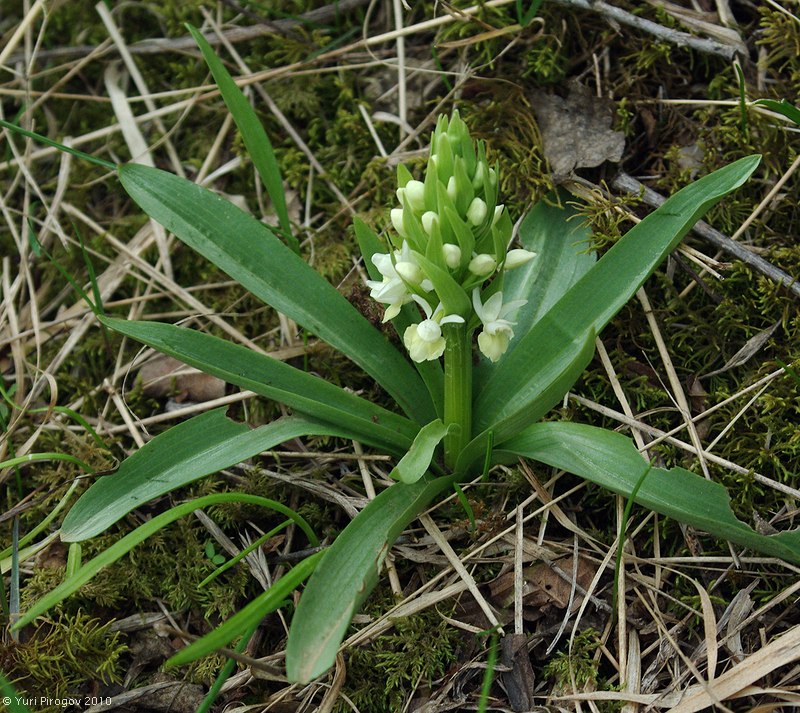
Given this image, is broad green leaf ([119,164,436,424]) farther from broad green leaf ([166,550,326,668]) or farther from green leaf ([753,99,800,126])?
green leaf ([753,99,800,126])

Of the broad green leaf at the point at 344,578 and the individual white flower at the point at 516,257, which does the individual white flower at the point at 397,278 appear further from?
the broad green leaf at the point at 344,578

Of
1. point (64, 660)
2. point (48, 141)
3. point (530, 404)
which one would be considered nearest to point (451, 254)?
point (530, 404)

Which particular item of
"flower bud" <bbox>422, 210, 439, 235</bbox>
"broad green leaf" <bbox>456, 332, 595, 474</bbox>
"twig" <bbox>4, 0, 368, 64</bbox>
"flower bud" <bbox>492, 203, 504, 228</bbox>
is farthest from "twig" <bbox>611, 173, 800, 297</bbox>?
"twig" <bbox>4, 0, 368, 64</bbox>

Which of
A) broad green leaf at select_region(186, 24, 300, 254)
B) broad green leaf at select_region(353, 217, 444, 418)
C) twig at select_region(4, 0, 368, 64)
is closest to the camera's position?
broad green leaf at select_region(353, 217, 444, 418)

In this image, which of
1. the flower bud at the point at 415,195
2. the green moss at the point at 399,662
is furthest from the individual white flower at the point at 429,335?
the green moss at the point at 399,662

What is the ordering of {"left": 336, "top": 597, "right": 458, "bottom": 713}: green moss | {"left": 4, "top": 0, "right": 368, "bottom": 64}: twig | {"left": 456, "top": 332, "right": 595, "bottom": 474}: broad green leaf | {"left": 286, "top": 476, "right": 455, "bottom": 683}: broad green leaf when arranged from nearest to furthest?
{"left": 286, "top": 476, "right": 455, "bottom": 683}: broad green leaf → {"left": 456, "top": 332, "right": 595, "bottom": 474}: broad green leaf → {"left": 336, "top": 597, "right": 458, "bottom": 713}: green moss → {"left": 4, "top": 0, "right": 368, "bottom": 64}: twig

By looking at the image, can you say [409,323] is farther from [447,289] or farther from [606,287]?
[606,287]

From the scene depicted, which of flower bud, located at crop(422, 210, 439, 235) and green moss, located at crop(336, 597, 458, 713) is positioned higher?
flower bud, located at crop(422, 210, 439, 235)
